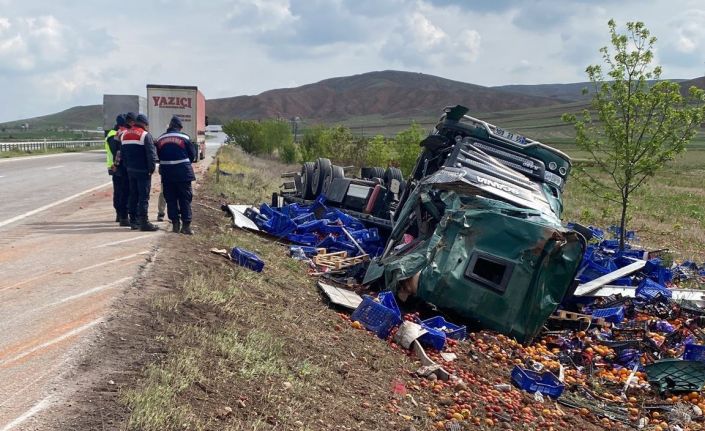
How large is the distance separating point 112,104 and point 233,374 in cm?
3158

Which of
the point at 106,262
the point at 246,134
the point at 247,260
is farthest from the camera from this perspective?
the point at 246,134

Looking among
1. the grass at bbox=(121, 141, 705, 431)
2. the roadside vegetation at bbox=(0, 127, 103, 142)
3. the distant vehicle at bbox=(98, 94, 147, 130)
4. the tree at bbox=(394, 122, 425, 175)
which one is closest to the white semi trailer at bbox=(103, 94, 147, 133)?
the distant vehicle at bbox=(98, 94, 147, 130)

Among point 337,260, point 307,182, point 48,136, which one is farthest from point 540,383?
point 48,136

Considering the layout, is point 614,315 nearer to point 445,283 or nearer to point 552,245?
point 552,245

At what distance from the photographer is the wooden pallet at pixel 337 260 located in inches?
Result: 393

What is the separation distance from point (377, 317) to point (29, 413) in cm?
394

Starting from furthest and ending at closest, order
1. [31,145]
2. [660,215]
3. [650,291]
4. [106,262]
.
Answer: [31,145]
[660,215]
[650,291]
[106,262]

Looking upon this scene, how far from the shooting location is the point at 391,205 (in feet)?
41.7

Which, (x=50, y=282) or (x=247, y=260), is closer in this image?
(x=50, y=282)

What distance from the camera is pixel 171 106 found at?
1112 inches

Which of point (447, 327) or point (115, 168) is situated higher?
point (115, 168)

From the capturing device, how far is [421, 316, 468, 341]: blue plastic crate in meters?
6.90

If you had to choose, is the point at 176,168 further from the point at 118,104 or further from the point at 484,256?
the point at 118,104

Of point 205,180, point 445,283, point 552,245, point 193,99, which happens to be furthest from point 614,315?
point 193,99
